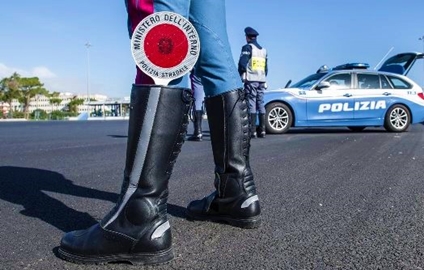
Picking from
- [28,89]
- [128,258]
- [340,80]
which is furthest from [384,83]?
[28,89]

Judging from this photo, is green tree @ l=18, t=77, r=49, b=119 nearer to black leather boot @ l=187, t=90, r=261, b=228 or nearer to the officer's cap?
the officer's cap

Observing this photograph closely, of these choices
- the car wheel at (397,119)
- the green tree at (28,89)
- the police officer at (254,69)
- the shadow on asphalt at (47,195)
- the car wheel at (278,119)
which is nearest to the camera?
the shadow on asphalt at (47,195)

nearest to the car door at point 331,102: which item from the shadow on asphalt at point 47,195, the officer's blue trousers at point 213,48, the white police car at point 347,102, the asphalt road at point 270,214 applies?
the white police car at point 347,102

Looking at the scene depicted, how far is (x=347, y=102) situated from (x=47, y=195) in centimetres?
815

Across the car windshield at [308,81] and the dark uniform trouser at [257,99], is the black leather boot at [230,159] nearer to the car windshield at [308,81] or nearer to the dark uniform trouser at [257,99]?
the dark uniform trouser at [257,99]

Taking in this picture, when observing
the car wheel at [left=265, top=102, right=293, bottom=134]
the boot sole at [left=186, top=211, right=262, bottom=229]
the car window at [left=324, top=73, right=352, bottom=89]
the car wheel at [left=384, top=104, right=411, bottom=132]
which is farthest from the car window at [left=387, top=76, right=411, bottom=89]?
the boot sole at [left=186, top=211, right=262, bottom=229]

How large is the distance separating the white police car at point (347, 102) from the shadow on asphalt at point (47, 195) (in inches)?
256

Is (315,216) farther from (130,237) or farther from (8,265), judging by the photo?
(8,265)

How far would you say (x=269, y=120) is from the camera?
9305 millimetres

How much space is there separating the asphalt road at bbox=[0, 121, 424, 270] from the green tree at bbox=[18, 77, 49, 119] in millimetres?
60666

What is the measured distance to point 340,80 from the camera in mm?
9797

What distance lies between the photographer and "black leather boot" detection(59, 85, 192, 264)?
4.85 feet

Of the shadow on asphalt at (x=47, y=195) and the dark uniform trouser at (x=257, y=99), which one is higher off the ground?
the dark uniform trouser at (x=257, y=99)

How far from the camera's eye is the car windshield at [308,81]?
32.2 ft
